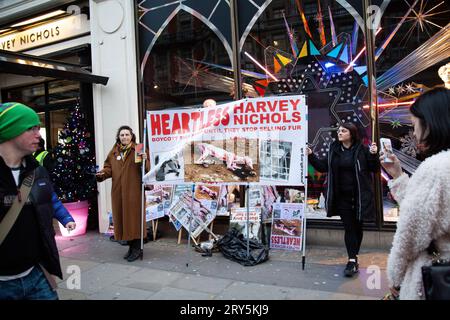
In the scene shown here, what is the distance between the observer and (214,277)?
4.77 meters

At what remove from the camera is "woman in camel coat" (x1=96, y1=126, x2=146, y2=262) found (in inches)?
219

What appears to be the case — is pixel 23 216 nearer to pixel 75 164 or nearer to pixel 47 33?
pixel 75 164

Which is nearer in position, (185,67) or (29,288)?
(29,288)

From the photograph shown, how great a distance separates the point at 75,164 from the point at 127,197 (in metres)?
2.34

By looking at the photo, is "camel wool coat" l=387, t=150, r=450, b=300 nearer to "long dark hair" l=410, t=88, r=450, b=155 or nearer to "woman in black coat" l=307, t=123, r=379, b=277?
"long dark hair" l=410, t=88, r=450, b=155

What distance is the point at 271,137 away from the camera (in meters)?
4.90

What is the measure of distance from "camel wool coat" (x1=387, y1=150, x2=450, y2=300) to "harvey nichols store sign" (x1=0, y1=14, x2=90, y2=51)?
7.79m

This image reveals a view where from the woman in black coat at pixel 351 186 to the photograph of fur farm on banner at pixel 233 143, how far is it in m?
0.40

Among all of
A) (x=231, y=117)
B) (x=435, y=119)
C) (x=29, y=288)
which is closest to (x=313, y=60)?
(x=231, y=117)

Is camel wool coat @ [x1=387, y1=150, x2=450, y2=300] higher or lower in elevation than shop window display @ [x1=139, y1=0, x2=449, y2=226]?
lower

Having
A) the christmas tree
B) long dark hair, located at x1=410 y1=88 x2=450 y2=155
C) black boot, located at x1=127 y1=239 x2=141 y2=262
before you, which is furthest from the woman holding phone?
the christmas tree

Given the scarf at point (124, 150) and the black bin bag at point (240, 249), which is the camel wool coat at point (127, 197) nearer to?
the scarf at point (124, 150)
